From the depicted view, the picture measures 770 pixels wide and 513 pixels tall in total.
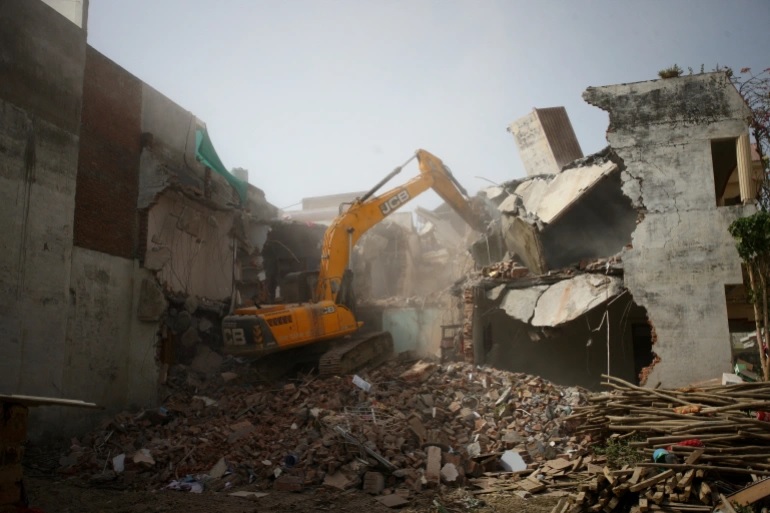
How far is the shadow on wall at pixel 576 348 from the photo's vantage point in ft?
42.7

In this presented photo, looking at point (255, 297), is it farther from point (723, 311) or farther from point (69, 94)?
point (723, 311)

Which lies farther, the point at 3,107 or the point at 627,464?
the point at 3,107

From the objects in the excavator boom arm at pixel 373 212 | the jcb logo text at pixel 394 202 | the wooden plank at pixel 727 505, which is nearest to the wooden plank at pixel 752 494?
the wooden plank at pixel 727 505

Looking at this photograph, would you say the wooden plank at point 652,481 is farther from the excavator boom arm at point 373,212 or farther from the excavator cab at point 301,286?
the excavator cab at point 301,286

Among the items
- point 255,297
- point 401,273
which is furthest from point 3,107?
point 401,273

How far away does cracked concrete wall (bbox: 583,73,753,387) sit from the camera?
9.63 meters

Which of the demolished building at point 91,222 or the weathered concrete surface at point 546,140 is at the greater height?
the weathered concrete surface at point 546,140

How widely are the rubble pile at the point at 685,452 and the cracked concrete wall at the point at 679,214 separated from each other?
2.53 meters

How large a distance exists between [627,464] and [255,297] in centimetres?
1030

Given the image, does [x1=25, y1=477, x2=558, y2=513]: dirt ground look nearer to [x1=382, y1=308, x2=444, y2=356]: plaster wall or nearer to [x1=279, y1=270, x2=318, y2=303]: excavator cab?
[x1=279, y1=270, x2=318, y2=303]: excavator cab

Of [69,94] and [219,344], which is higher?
[69,94]

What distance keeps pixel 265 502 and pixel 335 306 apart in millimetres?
5451

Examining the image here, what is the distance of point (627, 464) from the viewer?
22.1ft

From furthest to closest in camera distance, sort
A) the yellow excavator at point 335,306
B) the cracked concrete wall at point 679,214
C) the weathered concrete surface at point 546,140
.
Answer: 1. the weathered concrete surface at point 546,140
2. the yellow excavator at point 335,306
3. the cracked concrete wall at point 679,214
